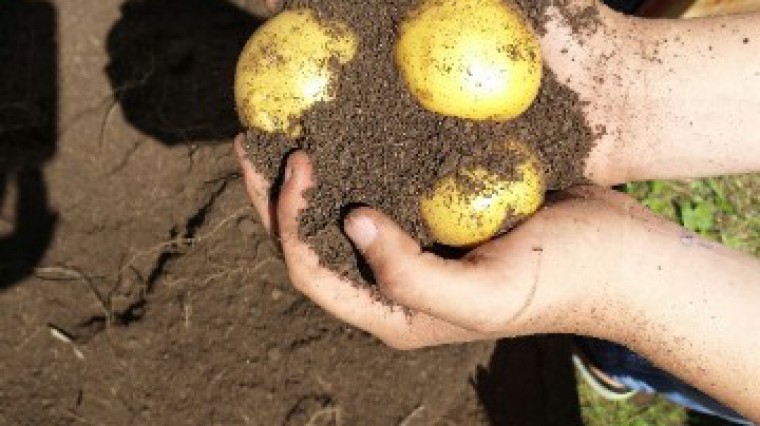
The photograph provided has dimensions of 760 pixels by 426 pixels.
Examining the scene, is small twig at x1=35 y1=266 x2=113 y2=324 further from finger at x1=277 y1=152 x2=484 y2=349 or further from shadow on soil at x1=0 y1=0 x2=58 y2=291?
finger at x1=277 y1=152 x2=484 y2=349

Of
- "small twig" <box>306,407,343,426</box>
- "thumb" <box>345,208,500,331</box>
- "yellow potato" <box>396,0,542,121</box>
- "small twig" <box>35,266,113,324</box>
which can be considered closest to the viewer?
"thumb" <box>345,208,500,331</box>

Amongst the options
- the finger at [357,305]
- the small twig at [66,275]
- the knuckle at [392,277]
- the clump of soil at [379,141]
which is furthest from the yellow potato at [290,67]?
the small twig at [66,275]

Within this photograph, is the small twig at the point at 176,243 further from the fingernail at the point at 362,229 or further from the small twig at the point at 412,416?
the fingernail at the point at 362,229

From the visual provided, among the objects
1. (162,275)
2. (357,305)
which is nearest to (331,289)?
(357,305)

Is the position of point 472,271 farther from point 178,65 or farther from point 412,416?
point 178,65

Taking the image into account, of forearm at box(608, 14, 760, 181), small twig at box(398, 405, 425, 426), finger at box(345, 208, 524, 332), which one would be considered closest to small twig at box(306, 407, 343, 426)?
small twig at box(398, 405, 425, 426)

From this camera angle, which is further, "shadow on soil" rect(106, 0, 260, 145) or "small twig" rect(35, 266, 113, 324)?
"shadow on soil" rect(106, 0, 260, 145)

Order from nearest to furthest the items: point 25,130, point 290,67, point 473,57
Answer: point 473,57, point 290,67, point 25,130
